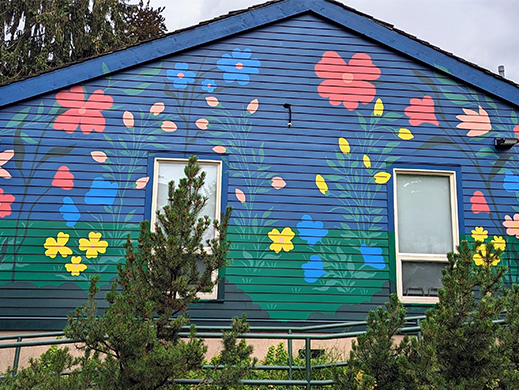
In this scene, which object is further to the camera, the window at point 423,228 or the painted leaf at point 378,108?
the painted leaf at point 378,108

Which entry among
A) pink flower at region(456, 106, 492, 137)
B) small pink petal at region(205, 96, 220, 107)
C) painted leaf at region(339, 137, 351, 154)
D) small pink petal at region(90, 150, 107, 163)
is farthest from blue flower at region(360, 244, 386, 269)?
small pink petal at region(90, 150, 107, 163)

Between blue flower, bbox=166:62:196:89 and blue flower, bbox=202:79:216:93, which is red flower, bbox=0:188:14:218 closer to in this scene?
blue flower, bbox=166:62:196:89

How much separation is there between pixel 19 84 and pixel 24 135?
30.1 inches

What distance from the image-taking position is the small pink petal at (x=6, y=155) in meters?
7.73

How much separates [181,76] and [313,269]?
369 cm

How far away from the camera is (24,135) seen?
25.7ft

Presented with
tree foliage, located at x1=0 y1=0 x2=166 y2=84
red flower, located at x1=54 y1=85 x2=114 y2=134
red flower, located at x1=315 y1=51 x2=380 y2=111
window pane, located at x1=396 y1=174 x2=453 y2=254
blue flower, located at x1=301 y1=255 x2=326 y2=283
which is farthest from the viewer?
tree foliage, located at x1=0 y1=0 x2=166 y2=84

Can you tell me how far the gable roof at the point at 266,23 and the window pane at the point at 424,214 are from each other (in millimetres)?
1869

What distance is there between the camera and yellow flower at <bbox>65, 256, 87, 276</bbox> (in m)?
7.52

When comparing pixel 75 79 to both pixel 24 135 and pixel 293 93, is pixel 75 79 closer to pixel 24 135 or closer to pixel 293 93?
pixel 24 135

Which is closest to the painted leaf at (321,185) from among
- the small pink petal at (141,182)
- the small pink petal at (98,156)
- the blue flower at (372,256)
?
the blue flower at (372,256)

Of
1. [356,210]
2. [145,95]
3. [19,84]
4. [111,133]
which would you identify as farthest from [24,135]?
[356,210]

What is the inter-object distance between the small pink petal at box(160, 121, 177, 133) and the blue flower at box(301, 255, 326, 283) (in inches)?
115

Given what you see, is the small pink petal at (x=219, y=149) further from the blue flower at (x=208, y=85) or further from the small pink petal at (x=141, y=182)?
the small pink petal at (x=141, y=182)
